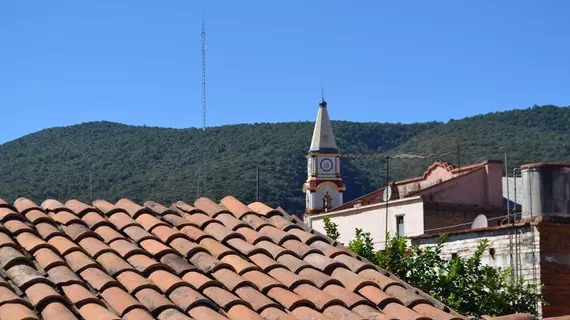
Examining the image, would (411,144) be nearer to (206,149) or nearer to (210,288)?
(206,149)

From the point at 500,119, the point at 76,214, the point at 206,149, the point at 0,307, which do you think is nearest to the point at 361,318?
the point at 0,307

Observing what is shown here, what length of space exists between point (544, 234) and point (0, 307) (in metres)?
13.5

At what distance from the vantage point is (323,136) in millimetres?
61469

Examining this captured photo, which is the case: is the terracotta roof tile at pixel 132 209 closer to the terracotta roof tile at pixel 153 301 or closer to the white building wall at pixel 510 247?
the terracotta roof tile at pixel 153 301

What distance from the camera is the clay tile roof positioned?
17.0 ft

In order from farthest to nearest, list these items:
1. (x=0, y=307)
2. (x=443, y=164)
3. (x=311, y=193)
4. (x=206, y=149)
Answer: (x=206, y=149) → (x=311, y=193) → (x=443, y=164) → (x=0, y=307)

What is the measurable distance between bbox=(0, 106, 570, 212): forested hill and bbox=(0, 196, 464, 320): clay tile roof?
48.0m

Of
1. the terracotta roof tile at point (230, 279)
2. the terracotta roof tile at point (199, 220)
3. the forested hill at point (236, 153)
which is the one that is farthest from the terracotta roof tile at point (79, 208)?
the forested hill at point (236, 153)

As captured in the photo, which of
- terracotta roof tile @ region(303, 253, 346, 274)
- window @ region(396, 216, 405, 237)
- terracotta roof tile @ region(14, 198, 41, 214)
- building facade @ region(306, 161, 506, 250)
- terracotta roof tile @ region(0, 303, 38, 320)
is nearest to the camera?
terracotta roof tile @ region(0, 303, 38, 320)

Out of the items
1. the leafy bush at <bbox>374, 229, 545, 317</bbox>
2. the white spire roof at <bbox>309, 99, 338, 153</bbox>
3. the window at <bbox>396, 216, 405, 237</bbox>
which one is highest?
the white spire roof at <bbox>309, 99, 338, 153</bbox>

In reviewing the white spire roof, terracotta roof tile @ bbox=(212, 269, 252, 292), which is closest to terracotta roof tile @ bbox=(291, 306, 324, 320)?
terracotta roof tile @ bbox=(212, 269, 252, 292)

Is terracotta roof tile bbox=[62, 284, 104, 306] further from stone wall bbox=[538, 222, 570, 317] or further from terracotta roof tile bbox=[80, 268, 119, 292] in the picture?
stone wall bbox=[538, 222, 570, 317]

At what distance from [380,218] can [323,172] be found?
2627 cm

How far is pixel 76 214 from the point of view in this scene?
272 inches
